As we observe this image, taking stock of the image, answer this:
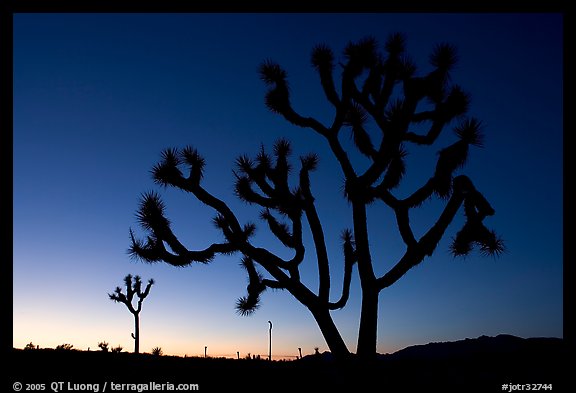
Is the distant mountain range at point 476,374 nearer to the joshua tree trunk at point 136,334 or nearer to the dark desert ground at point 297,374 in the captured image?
the dark desert ground at point 297,374

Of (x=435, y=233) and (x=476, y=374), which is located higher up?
(x=435, y=233)

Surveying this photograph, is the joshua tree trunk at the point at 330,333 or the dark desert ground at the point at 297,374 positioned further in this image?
the joshua tree trunk at the point at 330,333

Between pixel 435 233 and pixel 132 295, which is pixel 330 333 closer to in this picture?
pixel 435 233

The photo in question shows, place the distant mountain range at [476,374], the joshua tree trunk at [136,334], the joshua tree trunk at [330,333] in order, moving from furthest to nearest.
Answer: the joshua tree trunk at [136,334] → the joshua tree trunk at [330,333] → the distant mountain range at [476,374]

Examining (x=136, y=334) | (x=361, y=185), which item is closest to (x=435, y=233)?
(x=361, y=185)

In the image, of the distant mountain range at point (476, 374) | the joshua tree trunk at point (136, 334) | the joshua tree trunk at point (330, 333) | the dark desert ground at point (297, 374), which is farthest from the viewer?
the joshua tree trunk at point (136, 334)

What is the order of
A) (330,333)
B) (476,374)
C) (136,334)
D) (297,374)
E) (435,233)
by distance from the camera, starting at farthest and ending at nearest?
1. (136,334)
2. (476,374)
3. (297,374)
4. (330,333)
5. (435,233)

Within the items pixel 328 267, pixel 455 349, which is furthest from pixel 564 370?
pixel 455 349

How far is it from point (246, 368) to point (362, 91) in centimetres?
606

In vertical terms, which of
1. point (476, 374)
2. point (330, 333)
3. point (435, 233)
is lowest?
point (476, 374)

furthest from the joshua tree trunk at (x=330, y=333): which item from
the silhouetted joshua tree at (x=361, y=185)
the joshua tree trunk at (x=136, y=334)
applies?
the joshua tree trunk at (x=136, y=334)

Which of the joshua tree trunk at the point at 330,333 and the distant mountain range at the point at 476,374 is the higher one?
the joshua tree trunk at the point at 330,333

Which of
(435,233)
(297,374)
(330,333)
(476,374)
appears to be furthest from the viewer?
(476,374)


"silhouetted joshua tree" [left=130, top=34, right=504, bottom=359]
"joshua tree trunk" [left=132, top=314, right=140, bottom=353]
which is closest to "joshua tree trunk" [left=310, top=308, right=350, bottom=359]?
"silhouetted joshua tree" [left=130, top=34, right=504, bottom=359]
